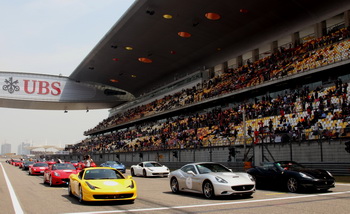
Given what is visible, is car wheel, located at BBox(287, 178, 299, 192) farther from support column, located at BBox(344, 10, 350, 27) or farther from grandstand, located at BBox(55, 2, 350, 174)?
support column, located at BBox(344, 10, 350, 27)

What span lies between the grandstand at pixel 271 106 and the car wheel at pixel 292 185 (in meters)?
8.26

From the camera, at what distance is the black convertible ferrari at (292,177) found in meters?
12.5

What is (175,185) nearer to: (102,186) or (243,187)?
(243,187)

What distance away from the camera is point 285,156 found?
22844 millimetres

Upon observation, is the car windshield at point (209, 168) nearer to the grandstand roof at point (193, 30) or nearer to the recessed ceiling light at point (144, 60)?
the grandstand roof at point (193, 30)

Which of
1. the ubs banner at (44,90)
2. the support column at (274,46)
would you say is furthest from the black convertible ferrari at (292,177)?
the ubs banner at (44,90)

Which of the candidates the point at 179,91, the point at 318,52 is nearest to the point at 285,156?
the point at 318,52

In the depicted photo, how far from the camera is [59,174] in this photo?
16.6m

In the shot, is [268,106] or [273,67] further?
[273,67]

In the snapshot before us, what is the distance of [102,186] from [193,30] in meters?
32.6

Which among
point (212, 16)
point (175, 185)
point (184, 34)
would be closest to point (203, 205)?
point (175, 185)

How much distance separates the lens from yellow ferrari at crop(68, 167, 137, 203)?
1002 centimetres

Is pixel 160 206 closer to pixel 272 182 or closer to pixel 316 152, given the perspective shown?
pixel 272 182

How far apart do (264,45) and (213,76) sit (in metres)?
11.1
